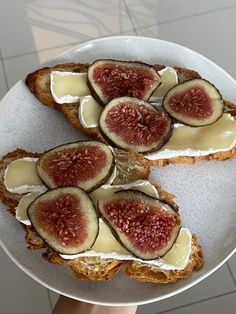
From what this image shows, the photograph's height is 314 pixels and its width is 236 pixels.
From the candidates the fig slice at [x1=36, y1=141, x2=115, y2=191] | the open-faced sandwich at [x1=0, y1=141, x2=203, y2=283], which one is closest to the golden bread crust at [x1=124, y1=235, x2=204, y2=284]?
the open-faced sandwich at [x1=0, y1=141, x2=203, y2=283]

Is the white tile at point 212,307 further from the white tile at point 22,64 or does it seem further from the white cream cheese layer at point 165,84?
the white tile at point 22,64

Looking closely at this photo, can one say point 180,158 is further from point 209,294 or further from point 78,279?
point 209,294

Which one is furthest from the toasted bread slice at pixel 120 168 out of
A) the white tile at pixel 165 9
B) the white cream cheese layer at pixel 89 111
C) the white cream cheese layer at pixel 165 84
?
the white tile at pixel 165 9

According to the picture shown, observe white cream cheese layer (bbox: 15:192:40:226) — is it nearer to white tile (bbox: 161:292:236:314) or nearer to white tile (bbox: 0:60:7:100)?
white tile (bbox: 161:292:236:314)

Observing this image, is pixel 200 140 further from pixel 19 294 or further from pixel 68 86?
pixel 19 294

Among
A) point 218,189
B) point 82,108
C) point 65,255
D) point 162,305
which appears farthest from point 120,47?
point 162,305

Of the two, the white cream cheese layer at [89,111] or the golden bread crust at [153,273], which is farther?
the white cream cheese layer at [89,111]
